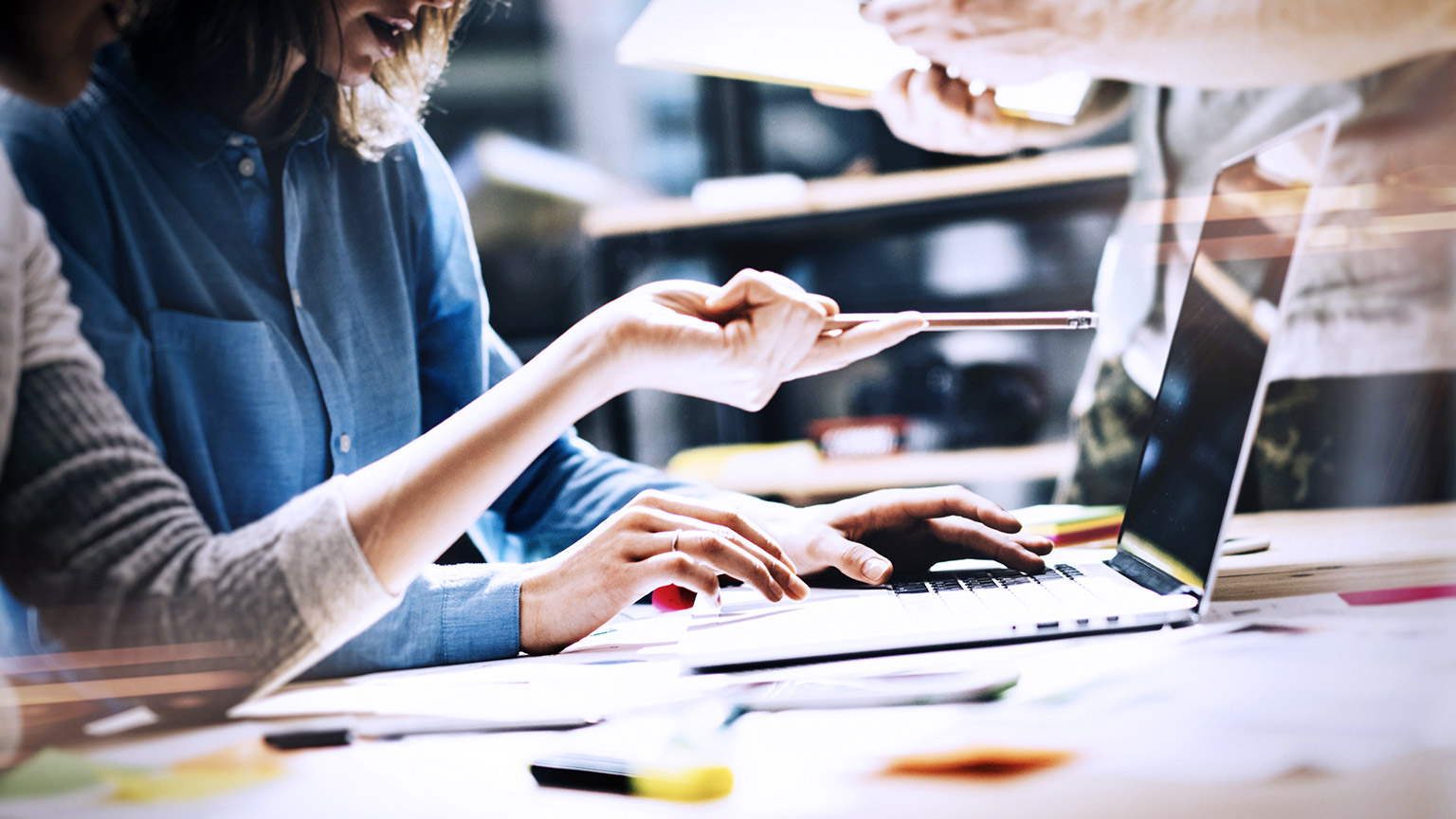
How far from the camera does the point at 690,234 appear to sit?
78cm

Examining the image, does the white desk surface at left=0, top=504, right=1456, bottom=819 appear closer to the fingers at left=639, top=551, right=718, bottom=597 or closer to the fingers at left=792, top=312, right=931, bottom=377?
the fingers at left=639, top=551, right=718, bottom=597

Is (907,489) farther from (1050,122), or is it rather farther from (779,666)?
(1050,122)

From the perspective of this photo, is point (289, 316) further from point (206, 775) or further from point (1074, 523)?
point (1074, 523)

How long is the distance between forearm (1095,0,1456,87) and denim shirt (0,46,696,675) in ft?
1.84

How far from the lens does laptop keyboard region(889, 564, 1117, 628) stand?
637 mm

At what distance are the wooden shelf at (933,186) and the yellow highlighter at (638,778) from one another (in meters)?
0.47

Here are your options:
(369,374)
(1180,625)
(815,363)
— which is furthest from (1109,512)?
(369,374)

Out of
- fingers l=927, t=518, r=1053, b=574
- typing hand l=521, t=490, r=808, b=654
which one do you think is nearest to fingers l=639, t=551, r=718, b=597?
typing hand l=521, t=490, r=808, b=654

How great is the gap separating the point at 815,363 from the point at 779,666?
27cm

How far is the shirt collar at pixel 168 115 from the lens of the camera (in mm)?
648

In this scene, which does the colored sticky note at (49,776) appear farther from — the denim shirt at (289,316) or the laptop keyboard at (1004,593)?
the laptop keyboard at (1004,593)

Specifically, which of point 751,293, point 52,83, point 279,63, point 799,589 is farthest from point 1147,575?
point 52,83

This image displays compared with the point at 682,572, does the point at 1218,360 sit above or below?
above

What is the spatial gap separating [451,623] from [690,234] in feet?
1.35
